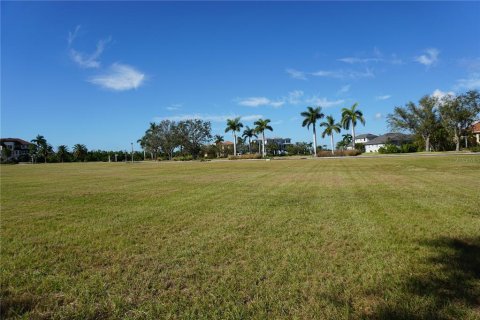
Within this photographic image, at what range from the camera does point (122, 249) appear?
545cm

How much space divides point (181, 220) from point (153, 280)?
3414 millimetres

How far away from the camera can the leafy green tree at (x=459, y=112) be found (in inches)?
2448

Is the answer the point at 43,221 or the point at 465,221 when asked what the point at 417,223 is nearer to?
the point at 465,221

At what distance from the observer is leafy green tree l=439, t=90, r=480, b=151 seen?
6218cm

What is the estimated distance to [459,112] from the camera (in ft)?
205

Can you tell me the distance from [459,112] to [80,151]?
343 ft

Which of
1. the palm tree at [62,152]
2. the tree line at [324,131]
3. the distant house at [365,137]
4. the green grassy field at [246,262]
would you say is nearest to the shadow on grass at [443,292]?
the green grassy field at [246,262]

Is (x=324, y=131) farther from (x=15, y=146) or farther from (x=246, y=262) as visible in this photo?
(x=15, y=146)

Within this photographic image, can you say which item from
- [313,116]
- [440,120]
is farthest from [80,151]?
[440,120]

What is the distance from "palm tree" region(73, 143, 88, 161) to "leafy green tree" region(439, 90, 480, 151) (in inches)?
3991

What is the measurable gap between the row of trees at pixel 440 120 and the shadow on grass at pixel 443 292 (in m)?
68.5

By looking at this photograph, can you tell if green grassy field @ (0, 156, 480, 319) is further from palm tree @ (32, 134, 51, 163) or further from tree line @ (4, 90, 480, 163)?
palm tree @ (32, 134, 51, 163)

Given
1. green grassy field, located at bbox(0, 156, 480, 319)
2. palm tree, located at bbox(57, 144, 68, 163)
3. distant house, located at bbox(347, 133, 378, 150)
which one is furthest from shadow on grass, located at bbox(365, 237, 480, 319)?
distant house, located at bbox(347, 133, 378, 150)

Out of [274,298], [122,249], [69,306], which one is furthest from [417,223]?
[69,306]
